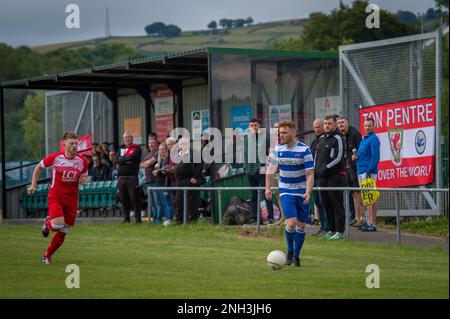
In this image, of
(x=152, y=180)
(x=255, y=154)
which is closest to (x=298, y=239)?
(x=255, y=154)

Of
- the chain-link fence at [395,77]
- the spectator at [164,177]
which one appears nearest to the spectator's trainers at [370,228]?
the chain-link fence at [395,77]

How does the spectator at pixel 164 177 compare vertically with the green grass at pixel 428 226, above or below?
above

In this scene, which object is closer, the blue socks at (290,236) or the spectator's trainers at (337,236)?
the blue socks at (290,236)

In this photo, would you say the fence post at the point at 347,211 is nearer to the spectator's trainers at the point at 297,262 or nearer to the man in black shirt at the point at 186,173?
the spectator's trainers at the point at 297,262

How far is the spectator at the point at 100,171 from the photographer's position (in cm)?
2911

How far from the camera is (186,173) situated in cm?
2370

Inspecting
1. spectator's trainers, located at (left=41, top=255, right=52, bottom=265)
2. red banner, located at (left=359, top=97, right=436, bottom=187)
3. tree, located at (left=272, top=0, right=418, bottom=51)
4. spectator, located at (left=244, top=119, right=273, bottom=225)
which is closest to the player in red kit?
spectator's trainers, located at (left=41, top=255, right=52, bottom=265)

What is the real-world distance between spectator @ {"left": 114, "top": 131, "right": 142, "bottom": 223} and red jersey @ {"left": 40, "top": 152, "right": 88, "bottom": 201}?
7712mm

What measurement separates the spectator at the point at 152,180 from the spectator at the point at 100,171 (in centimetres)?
342

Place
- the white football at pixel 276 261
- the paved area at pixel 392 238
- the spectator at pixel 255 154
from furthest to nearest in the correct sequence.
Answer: the spectator at pixel 255 154 → the paved area at pixel 392 238 → the white football at pixel 276 261

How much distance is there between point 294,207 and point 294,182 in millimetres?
376

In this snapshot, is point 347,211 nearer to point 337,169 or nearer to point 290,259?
point 337,169

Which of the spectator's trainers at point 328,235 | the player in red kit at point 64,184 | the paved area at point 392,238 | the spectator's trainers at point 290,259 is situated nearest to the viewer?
the spectator's trainers at point 290,259
